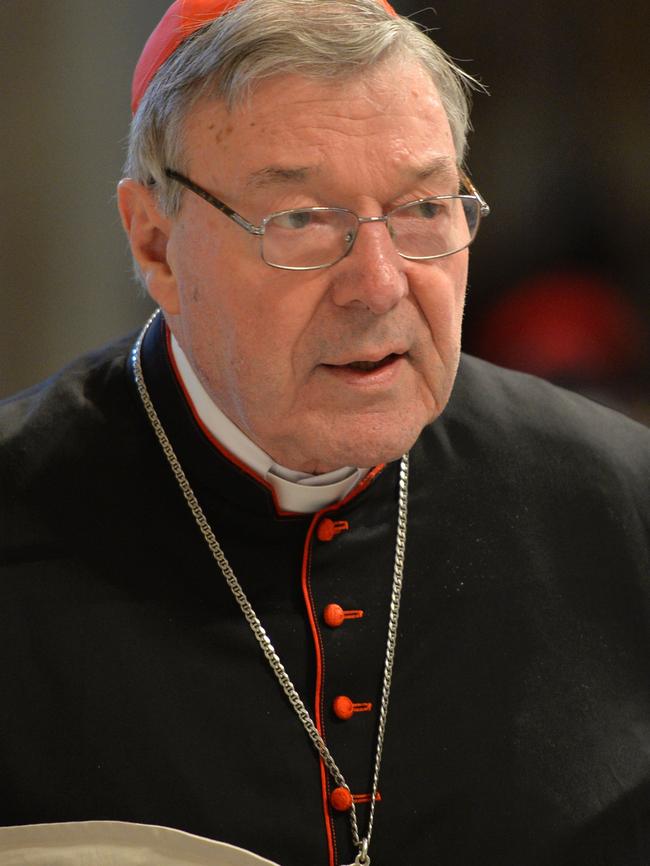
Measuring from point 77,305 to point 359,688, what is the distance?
6.22 ft

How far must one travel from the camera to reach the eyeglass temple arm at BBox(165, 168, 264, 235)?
1.94 meters

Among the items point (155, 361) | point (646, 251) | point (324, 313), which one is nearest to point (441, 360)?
point (324, 313)

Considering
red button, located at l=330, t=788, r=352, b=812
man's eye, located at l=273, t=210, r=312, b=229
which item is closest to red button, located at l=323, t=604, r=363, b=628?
red button, located at l=330, t=788, r=352, b=812

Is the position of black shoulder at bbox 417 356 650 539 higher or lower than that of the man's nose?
lower

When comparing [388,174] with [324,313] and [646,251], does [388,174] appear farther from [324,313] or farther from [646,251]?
[646,251]

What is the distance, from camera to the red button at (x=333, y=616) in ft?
7.07

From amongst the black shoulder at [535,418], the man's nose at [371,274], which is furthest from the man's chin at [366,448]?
the black shoulder at [535,418]

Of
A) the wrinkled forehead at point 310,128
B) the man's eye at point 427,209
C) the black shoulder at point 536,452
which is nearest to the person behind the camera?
the wrinkled forehead at point 310,128

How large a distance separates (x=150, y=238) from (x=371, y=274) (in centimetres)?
46

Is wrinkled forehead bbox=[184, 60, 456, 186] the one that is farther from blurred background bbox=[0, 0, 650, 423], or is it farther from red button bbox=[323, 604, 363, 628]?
blurred background bbox=[0, 0, 650, 423]

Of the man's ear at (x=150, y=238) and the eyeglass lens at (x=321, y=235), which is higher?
the eyeglass lens at (x=321, y=235)

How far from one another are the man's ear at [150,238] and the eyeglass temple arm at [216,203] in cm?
10

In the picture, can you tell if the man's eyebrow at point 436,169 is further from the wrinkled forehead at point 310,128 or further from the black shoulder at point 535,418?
the black shoulder at point 535,418

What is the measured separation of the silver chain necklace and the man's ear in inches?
9.5
